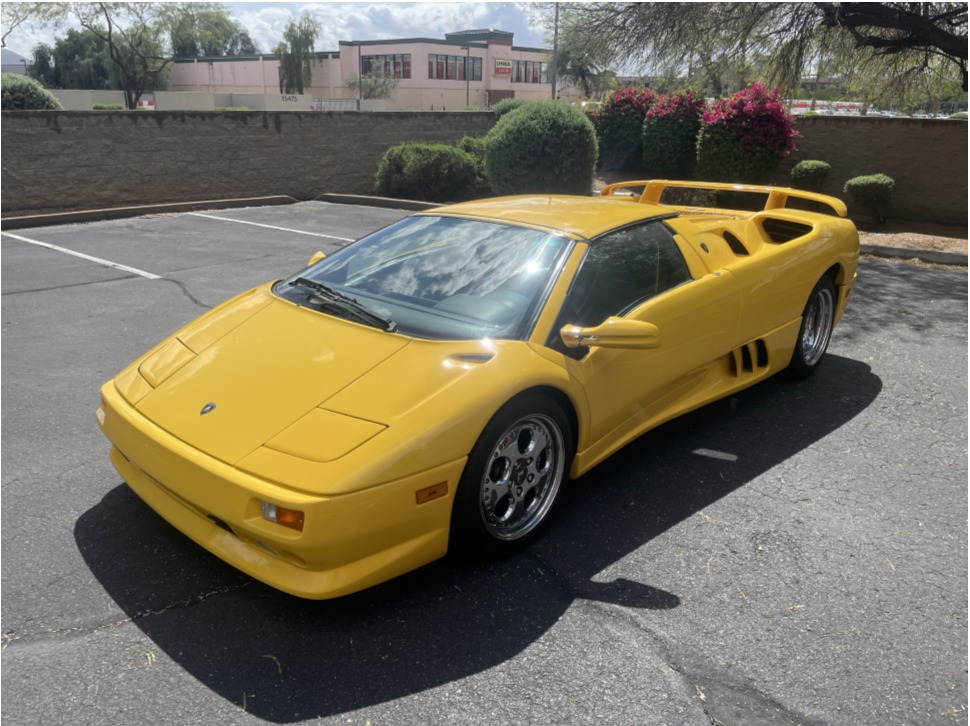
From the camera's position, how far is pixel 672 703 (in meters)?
2.51

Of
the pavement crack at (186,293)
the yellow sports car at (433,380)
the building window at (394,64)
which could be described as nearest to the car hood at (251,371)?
the yellow sports car at (433,380)

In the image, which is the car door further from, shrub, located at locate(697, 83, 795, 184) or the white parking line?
shrub, located at locate(697, 83, 795, 184)

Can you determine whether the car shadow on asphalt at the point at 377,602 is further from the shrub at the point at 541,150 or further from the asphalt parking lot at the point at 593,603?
the shrub at the point at 541,150

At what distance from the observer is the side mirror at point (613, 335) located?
10.8 feet

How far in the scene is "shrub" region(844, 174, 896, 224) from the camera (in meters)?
12.2

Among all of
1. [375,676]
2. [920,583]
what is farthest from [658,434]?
[375,676]

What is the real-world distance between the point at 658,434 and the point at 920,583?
158 cm

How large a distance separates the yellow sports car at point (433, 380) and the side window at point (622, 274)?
1 cm

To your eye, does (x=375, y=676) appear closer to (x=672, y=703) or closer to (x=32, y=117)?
(x=672, y=703)

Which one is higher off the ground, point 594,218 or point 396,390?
point 594,218

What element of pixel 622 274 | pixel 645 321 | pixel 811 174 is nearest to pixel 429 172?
pixel 811 174

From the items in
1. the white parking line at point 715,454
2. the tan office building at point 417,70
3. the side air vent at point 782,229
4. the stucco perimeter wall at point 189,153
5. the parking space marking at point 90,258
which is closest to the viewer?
the white parking line at point 715,454

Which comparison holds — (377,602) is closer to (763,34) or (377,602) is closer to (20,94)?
(763,34)

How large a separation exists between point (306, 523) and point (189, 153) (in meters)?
13.7
